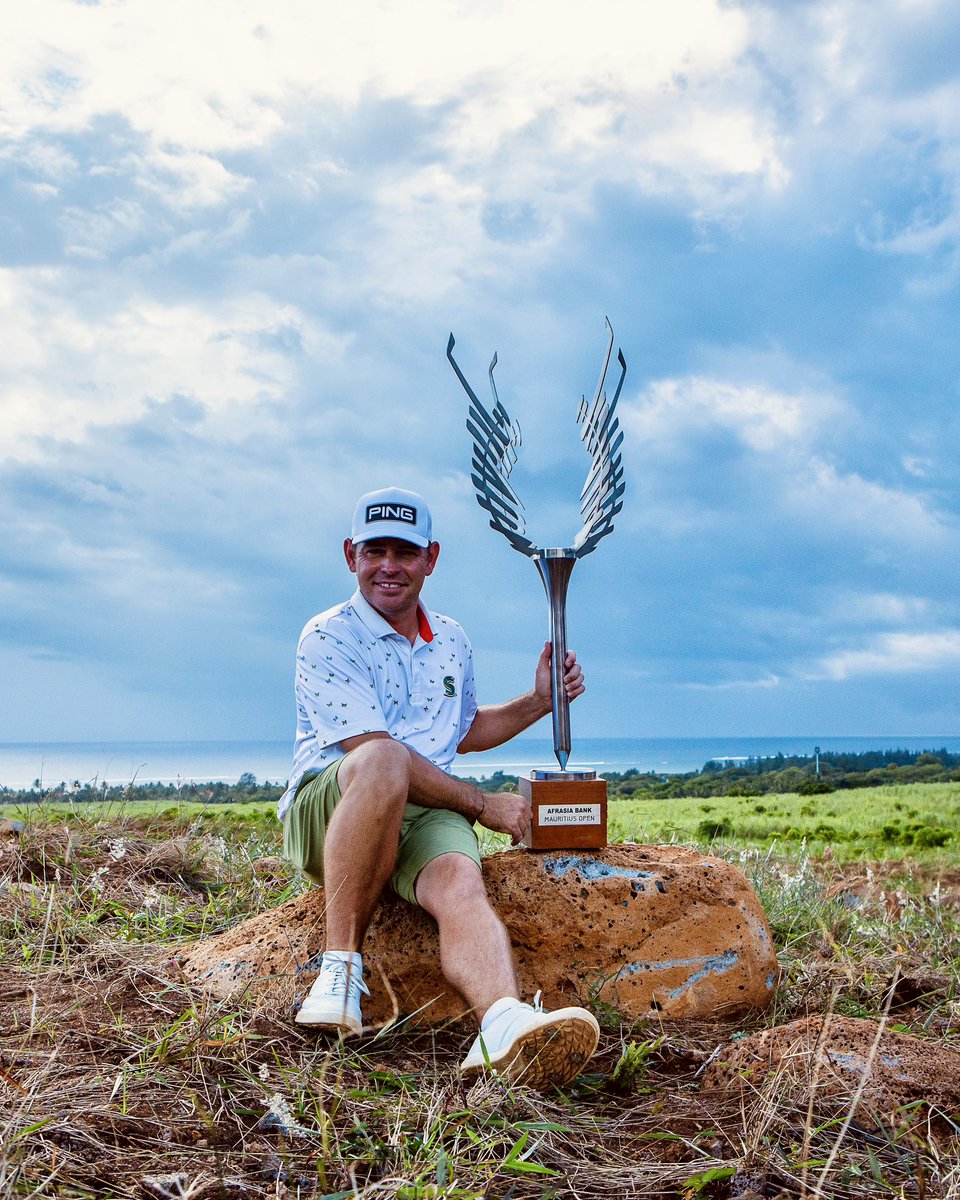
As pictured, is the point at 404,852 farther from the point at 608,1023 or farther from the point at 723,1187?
the point at 723,1187

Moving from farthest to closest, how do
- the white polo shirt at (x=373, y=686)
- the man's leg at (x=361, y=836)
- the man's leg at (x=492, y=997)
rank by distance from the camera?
the white polo shirt at (x=373, y=686)
the man's leg at (x=361, y=836)
the man's leg at (x=492, y=997)

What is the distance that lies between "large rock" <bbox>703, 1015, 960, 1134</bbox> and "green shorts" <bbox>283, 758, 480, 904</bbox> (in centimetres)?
124

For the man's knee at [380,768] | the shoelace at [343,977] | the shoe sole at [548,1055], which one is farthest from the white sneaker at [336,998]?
the man's knee at [380,768]

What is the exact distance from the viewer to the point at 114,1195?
2.64 meters

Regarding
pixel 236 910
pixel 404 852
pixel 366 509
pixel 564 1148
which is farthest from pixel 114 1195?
pixel 236 910

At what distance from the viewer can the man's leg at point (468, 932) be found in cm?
374

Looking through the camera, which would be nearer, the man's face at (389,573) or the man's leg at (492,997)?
the man's leg at (492,997)

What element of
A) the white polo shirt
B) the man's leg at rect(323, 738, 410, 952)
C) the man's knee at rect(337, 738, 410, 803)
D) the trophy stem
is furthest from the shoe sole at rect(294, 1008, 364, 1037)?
the trophy stem

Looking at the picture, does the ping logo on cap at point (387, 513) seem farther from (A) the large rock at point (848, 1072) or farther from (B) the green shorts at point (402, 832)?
(A) the large rock at point (848, 1072)

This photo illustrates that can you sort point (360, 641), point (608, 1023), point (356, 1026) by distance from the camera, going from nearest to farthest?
point (356, 1026), point (608, 1023), point (360, 641)

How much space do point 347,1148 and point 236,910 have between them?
347cm

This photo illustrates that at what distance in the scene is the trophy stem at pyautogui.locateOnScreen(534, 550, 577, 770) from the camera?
4754 mm

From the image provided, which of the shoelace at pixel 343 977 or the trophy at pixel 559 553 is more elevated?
the trophy at pixel 559 553

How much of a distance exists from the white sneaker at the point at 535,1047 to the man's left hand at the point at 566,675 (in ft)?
5.30
